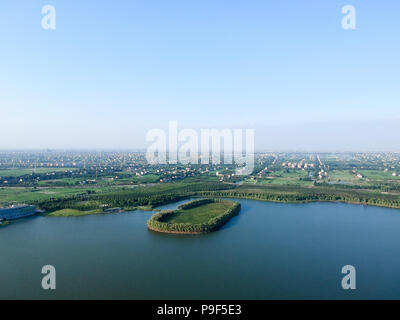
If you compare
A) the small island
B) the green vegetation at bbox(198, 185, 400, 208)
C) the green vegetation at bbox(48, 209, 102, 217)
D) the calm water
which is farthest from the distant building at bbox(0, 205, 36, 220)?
the green vegetation at bbox(198, 185, 400, 208)

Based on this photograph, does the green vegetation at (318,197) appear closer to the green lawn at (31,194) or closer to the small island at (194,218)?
the small island at (194,218)

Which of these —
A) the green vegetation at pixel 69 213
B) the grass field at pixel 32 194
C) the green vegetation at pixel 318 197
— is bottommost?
the green vegetation at pixel 318 197

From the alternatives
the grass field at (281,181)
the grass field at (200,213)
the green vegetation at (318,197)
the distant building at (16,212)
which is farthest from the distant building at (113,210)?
the grass field at (281,181)

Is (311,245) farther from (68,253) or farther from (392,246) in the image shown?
(68,253)

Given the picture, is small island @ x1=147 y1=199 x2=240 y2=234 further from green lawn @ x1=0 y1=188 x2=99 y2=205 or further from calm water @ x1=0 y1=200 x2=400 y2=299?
green lawn @ x1=0 y1=188 x2=99 y2=205

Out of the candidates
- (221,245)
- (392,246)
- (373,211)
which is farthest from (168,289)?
(373,211)

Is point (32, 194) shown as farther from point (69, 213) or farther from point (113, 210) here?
point (113, 210)
